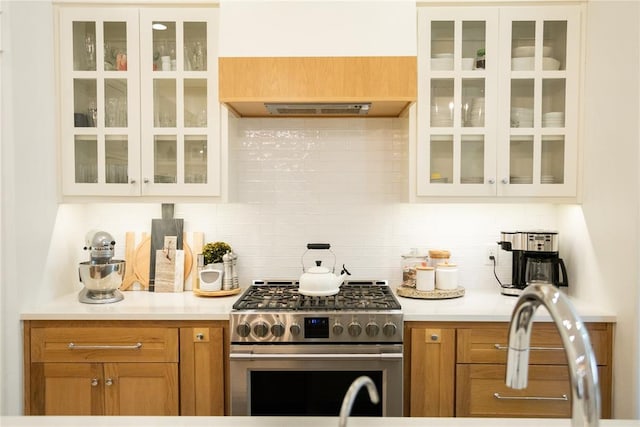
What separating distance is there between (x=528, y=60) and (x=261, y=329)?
1.96 m

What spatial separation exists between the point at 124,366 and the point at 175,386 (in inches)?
10.5

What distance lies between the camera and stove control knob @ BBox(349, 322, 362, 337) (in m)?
2.22

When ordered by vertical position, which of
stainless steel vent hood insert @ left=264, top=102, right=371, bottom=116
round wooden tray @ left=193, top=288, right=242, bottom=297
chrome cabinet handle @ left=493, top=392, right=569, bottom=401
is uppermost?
stainless steel vent hood insert @ left=264, top=102, right=371, bottom=116

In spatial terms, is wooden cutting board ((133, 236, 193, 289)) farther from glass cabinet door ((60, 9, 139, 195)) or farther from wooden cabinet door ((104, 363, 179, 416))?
wooden cabinet door ((104, 363, 179, 416))

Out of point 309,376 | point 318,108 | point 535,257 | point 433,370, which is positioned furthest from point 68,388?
point 535,257

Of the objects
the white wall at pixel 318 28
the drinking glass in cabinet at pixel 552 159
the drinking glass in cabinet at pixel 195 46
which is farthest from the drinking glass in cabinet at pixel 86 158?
the drinking glass in cabinet at pixel 552 159

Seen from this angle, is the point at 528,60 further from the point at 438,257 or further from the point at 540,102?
the point at 438,257

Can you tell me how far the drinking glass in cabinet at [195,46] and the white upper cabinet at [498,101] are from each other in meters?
1.16

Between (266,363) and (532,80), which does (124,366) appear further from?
(532,80)

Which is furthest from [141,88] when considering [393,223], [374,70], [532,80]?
[532,80]

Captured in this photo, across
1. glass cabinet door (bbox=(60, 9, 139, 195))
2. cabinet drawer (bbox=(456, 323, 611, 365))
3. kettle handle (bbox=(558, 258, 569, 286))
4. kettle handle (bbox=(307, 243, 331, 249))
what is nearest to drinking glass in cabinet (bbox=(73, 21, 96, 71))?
glass cabinet door (bbox=(60, 9, 139, 195))

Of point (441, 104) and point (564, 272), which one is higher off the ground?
point (441, 104)

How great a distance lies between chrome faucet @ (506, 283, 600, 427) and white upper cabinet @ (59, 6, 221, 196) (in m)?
2.14

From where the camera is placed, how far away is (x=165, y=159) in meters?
2.62
